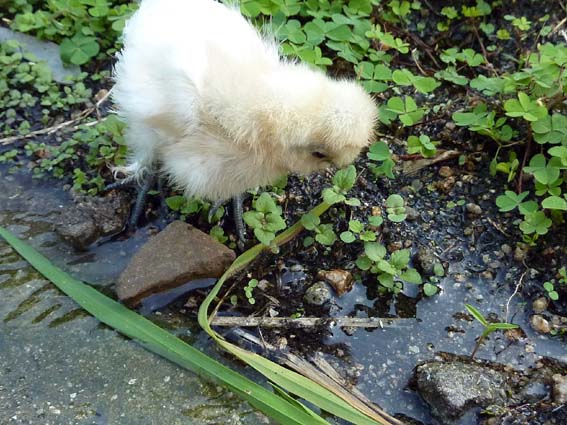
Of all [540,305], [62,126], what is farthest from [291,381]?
[62,126]

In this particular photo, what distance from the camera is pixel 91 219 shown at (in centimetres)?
265

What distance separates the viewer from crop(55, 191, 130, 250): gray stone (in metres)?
2.61

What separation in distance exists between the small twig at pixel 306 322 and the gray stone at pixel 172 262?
19cm

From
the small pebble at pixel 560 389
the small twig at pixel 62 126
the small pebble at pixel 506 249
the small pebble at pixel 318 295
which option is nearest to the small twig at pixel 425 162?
the small pebble at pixel 506 249

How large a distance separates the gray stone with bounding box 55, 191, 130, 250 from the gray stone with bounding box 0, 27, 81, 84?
0.81 meters

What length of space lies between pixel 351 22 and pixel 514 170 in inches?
40.1

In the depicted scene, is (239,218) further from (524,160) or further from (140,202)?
(524,160)

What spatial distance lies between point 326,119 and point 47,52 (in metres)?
1.79

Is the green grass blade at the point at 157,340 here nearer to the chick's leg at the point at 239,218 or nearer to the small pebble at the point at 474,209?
the chick's leg at the point at 239,218

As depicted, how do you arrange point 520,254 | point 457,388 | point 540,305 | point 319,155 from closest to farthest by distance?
point 457,388
point 319,155
point 540,305
point 520,254

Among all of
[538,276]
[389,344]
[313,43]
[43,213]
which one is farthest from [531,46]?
[43,213]

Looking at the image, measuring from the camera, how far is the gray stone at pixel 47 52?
10.9 feet

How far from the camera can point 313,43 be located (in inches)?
124

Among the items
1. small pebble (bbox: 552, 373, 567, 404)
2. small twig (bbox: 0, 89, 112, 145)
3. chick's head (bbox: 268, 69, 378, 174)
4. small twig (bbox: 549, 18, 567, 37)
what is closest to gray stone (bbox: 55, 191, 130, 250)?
small twig (bbox: 0, 89, 112, 145)
